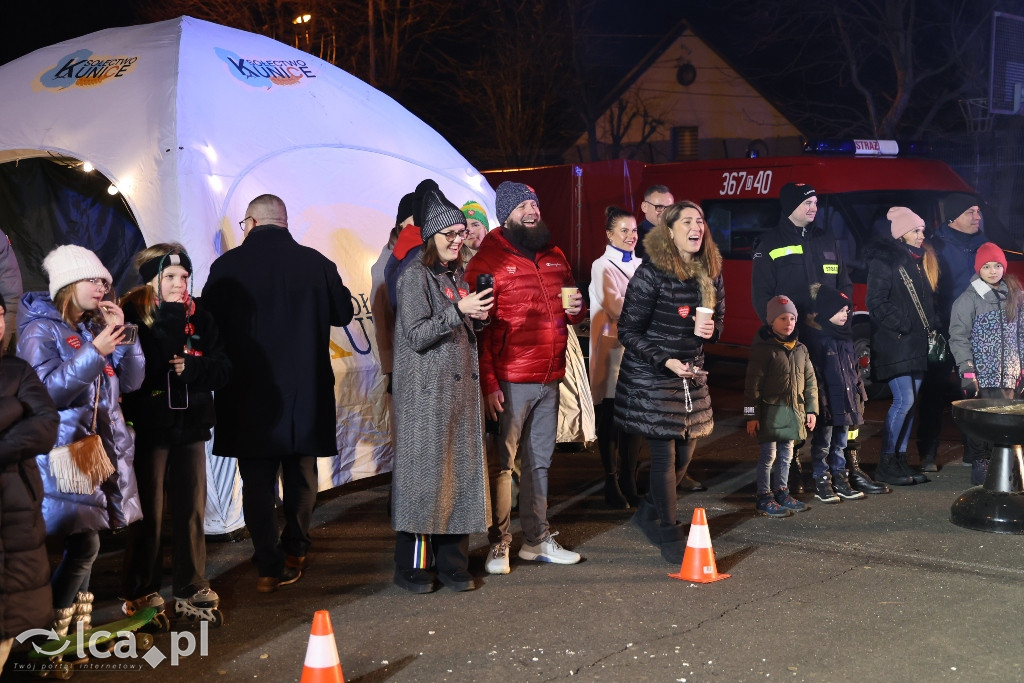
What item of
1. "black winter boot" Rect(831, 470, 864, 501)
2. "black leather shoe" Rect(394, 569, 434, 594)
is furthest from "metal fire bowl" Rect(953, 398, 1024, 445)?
"black leather shoe" Rect(394, 569, 434, 594)

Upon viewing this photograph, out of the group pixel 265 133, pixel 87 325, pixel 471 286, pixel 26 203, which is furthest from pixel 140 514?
pixel 26 203

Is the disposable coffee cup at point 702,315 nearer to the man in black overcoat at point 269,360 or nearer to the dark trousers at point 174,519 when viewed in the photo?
the man in black overcoat at point 269,360

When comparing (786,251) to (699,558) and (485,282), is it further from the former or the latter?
(485,282)

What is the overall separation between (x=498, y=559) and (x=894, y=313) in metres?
3.69

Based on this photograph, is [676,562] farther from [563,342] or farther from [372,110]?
[372,110]

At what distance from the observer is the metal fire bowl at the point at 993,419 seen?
Answer: 684cm

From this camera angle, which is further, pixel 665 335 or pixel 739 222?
pixel 739 222

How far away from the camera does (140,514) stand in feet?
16.6

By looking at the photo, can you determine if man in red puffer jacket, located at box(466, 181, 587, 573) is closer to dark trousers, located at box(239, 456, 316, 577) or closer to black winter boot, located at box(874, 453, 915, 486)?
dark trousers, located at box(239, 456, 316, 577)

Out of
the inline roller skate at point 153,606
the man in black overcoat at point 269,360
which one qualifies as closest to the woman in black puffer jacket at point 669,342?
the man in black overcoat at point 269,360

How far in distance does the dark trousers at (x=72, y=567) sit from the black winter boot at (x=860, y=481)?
203 inches

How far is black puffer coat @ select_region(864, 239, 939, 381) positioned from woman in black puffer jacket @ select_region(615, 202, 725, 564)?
7.43ft

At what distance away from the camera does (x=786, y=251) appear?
7637 mm

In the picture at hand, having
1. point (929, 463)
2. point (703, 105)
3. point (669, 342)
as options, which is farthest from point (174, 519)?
point (703, 105)
